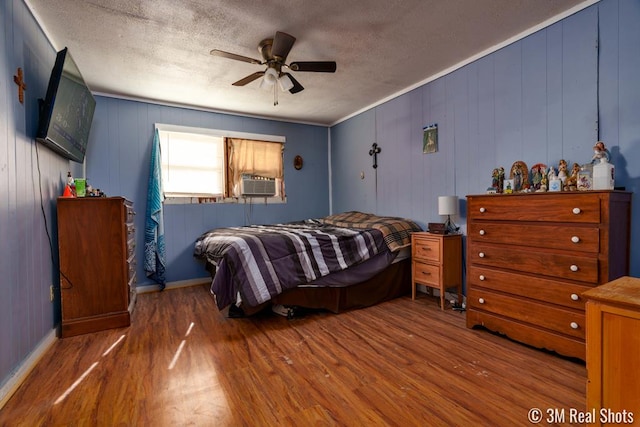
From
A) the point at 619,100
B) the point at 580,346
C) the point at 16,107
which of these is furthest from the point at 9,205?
the point at 619,100

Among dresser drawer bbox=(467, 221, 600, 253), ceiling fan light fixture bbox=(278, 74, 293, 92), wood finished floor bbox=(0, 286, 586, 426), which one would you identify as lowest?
wood finished floor bbox=(0, 286, 586, 426)

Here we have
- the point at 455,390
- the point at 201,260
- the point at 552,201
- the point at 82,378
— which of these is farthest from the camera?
the point at 201,260

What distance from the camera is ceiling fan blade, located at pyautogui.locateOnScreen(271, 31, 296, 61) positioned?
2271 mm

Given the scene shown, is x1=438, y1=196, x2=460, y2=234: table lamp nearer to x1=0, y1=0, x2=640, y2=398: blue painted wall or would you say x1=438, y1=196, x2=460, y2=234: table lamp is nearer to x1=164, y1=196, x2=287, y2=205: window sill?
x1=0, y1=0, x2=640, y2=398: blue painted wall

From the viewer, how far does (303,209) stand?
5.12 meters

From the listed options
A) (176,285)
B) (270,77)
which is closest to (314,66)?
(270,77)

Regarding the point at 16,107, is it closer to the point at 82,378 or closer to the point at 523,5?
the point at 82,378

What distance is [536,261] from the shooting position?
6.93 ft

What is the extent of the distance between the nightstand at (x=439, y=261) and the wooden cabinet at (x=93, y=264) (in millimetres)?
2842

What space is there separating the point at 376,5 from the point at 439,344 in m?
2.52

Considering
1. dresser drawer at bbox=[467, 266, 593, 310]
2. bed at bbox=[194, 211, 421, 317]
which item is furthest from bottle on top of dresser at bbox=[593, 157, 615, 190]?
bed at bbox=[194, 211, 421, 317]

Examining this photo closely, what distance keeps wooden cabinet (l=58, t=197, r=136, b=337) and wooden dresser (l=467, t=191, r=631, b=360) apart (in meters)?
3.00

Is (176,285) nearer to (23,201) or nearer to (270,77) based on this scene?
(23,201)

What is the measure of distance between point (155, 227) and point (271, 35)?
273 centimetres
